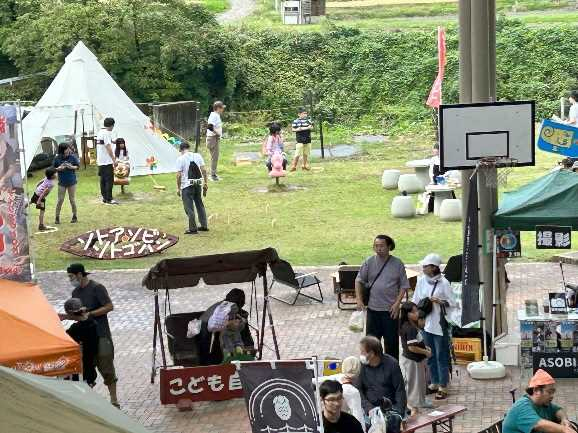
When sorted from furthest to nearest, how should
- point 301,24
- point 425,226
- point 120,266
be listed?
point 301,24 → point 425,226 → point 120,266

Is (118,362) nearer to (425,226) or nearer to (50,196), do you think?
(425,226)

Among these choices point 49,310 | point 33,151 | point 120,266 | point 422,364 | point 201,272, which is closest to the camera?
point 49,310

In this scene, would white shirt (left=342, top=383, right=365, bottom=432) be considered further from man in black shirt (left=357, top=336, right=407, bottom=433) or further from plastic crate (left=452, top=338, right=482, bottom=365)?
plastic crate (left=452, top=338, right=482, bottom=365)

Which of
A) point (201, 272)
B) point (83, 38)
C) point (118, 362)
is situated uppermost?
point (83, 38)

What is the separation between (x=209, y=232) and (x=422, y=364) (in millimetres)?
11370

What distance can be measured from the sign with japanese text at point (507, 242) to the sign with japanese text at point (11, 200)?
5.62 metres

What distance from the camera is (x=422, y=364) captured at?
14164 mm

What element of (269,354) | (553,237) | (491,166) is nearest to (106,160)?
(269,354)

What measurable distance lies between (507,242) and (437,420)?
3.74 m

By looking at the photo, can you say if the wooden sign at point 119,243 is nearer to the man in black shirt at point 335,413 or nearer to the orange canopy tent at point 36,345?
the orange canopy tent at point 36,345

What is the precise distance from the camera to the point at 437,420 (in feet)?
41.9

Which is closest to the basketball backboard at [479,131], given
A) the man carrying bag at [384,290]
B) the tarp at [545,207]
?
the tarp at [545,207]

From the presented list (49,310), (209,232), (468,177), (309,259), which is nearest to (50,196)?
(209,232)

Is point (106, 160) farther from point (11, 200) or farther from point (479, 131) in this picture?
point (479, 131)
